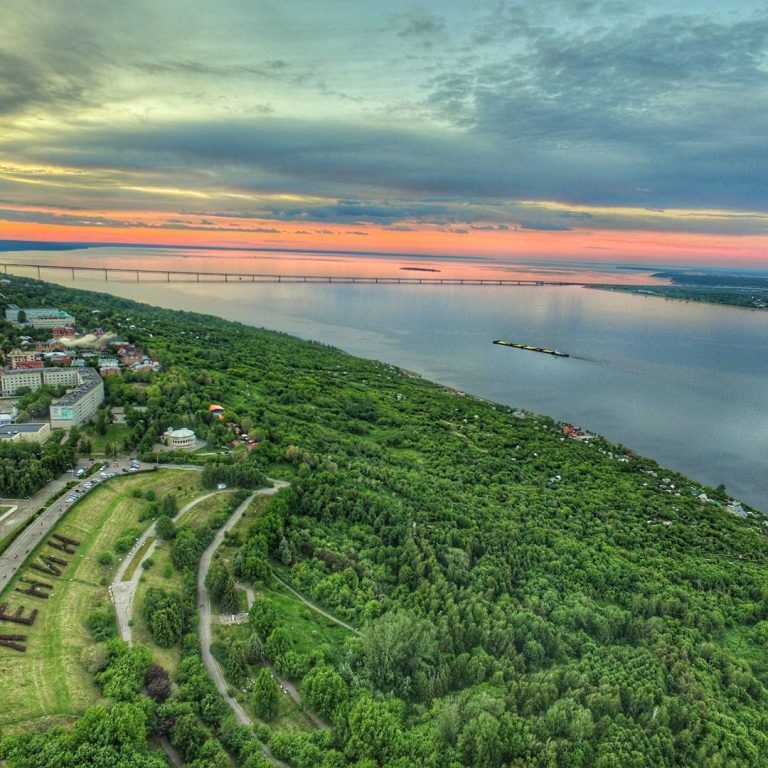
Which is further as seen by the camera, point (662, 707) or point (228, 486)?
point (228, 486)

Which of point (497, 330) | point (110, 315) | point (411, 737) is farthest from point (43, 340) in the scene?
point (497, 330)

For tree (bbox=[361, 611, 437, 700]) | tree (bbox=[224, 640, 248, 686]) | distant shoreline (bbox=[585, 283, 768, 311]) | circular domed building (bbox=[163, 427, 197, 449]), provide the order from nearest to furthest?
tree (bbox=[224, 640, 248, 686]) < tree (bbox=[361, 611, 437, 700]) < circular domed building (bbox=[163, 427, 197, 449]) < distant shoreline (bbox=[585, 283, 768, 311])

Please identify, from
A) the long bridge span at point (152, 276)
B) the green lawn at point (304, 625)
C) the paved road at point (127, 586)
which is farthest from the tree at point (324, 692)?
the long bridge span at point (152, 276)

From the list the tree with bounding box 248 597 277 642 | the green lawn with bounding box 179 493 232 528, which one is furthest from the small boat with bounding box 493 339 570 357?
the tree with bounding box 248 597 277 642

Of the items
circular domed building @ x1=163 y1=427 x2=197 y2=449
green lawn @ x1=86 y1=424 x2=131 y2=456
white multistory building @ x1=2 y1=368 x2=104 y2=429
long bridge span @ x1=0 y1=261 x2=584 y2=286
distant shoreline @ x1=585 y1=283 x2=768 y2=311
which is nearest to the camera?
green lawn @ x1=86 y1=424 x2=131 y2=456

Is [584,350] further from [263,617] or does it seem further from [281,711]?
[281,711]

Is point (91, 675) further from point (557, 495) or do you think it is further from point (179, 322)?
point (179, 322)

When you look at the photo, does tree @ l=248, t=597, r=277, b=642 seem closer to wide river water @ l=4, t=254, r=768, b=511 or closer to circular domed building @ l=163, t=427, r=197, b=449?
circular domed building @ l=163, t=427, r=197, b=449
